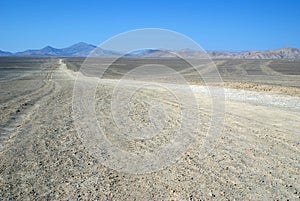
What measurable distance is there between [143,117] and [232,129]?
3.40 meters

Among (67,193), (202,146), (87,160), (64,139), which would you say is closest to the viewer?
(67,193)

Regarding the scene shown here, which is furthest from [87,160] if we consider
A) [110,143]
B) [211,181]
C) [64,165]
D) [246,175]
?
[246,175]

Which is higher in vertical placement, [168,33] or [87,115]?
[168,33]

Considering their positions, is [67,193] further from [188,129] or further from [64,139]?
[188,129]

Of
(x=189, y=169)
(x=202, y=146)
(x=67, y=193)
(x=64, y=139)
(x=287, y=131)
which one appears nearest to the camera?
(x=67, y=193)

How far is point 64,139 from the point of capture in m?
8.90

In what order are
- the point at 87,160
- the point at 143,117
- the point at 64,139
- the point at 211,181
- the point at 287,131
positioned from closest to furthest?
the point at 211,181, the point at 87,160, the point at 64,139, the point at 287,131, the point at 143,117

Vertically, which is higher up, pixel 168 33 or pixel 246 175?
pixel 168 33

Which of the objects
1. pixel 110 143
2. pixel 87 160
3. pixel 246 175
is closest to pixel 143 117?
pixel 110 143

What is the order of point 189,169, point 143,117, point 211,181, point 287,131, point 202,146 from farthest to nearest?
point 143,117, point 287,131, point 202,146, point 189,169, point 211,181

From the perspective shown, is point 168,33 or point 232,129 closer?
point 168,33

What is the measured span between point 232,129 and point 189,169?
3745 millimetres

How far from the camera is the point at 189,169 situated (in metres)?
6.56

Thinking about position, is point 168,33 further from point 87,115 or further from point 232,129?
point 87,115
